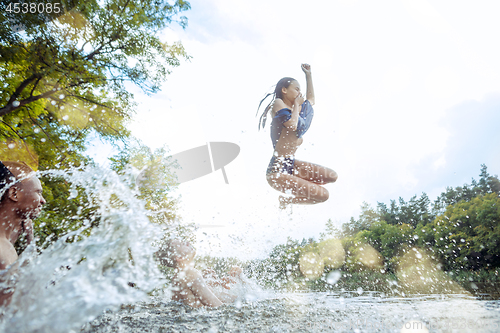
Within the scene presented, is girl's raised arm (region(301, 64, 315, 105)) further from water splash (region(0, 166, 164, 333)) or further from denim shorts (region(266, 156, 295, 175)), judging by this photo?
water splash (region(0, 166, 164, 333))

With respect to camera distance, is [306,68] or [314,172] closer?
[314,172]

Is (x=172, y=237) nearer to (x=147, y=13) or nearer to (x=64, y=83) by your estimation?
(x=64, y=83)

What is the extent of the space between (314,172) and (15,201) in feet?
12.9

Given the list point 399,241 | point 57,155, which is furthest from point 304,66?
point 399,241

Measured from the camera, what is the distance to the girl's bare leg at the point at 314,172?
4648mm

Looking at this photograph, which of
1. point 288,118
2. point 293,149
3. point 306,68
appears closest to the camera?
point 288,118

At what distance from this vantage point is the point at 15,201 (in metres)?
2.39

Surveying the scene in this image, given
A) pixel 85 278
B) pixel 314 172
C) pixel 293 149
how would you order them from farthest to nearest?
1. pixel 314 172
2. pixel 293 149
3. pixel 85 278

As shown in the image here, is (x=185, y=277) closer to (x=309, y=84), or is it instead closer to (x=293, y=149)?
(x=293, y=149)

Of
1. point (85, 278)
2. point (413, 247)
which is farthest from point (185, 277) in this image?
point (413, 247)

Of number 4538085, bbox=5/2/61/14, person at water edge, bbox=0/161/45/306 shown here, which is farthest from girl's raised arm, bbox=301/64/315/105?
number 4538085, bbox=5/2/61/14

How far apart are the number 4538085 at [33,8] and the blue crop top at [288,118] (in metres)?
5.85

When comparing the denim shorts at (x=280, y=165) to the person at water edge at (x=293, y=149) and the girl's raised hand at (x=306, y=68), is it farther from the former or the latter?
the girl's raised hand at (x=306, y=68)

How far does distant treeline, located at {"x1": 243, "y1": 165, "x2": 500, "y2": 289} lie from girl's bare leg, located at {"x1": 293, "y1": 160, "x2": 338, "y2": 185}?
4.33 meters
